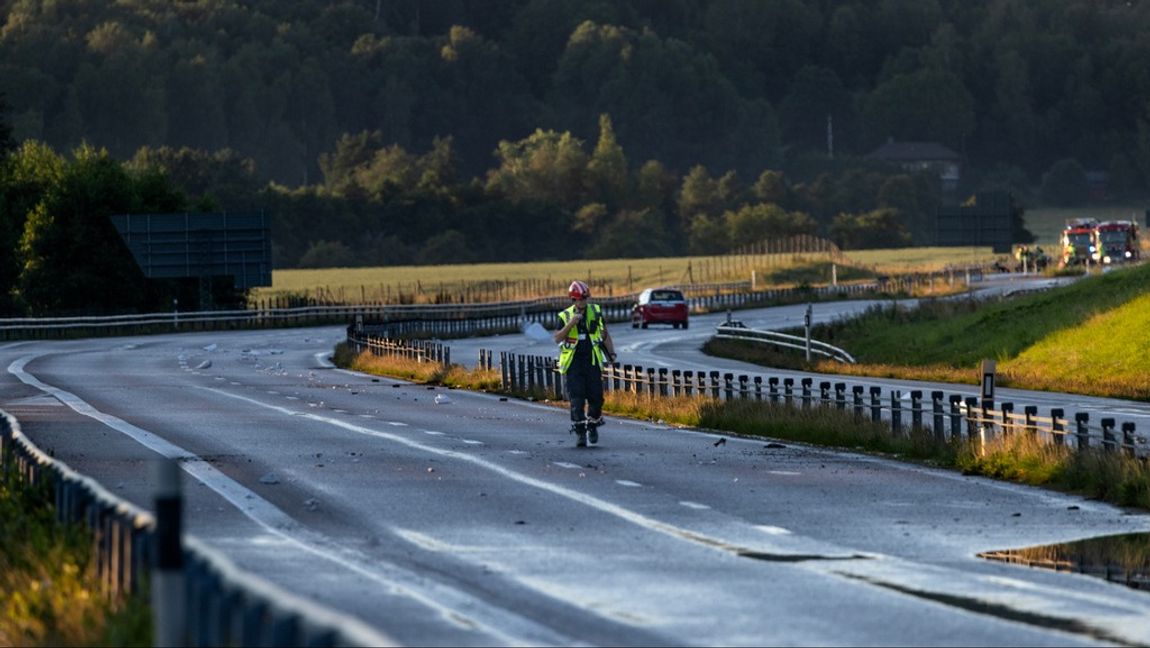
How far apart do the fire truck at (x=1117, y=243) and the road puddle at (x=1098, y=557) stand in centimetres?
10293

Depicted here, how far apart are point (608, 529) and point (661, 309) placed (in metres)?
67.1

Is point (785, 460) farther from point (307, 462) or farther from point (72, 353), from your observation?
point (72, 353)

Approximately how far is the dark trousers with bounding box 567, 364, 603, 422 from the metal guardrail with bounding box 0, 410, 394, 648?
40.3 feet

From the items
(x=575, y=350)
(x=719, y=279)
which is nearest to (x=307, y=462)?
(x=575, y=350)

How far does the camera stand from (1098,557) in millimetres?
15820

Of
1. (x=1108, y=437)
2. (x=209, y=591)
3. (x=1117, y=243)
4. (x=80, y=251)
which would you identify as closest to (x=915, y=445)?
(x=1108, y=437)

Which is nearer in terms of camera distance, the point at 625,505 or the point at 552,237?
the point at 625,505

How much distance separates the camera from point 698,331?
82375 mm

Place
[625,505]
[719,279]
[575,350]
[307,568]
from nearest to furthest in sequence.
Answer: [307,568], [625,505], [575,350], [719,279]

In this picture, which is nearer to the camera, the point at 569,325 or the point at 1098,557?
the point at 1098,557

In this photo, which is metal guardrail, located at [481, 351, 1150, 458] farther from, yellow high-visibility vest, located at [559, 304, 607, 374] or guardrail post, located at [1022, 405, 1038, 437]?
yellow high-visibility vest, located at [559, 304, 607, 374]

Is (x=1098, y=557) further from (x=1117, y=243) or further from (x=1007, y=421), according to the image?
(x=1117, y=243)

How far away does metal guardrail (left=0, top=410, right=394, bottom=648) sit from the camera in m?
7.88

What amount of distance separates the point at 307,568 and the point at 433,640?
2891 millimetres
